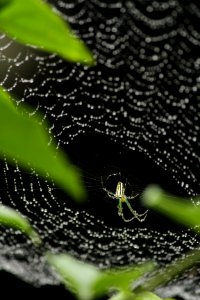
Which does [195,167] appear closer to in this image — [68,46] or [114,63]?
[114,63]

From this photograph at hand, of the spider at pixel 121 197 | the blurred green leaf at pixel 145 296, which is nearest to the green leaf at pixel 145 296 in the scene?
the blurred green leaf at pixel 145 296

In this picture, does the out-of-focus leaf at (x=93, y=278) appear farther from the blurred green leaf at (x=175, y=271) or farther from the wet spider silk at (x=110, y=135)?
the wet spider silk at (x=110, y=135)

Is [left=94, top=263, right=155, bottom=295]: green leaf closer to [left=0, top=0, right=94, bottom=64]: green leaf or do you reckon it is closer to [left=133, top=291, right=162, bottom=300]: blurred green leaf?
[left=133, top=291, right=162, bottom=300]: blurred green leaf

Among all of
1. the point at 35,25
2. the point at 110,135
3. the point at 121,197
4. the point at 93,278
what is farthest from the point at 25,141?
the point at 110,135

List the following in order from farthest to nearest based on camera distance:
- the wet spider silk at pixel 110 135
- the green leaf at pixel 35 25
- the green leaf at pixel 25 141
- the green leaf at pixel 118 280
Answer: the wet spider silk at pixel 110 135, the green leaf at pixel 118 280, the green leaf at pixel 35 25, the green leaf at pixel 25 141

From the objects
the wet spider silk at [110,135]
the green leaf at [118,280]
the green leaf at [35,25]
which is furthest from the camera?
the wet spider silk at [110,135]

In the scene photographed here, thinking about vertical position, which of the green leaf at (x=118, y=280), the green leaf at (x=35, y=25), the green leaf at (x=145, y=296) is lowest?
the green leaf at (x=145, y=296)
